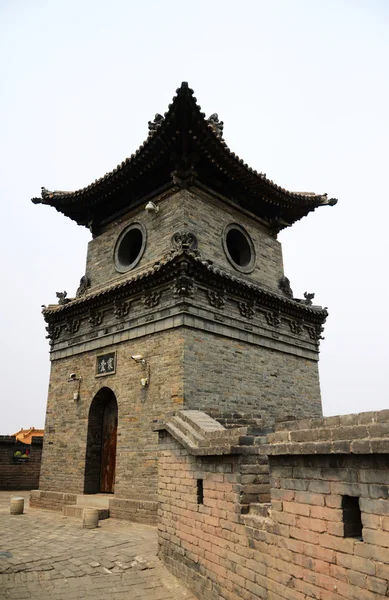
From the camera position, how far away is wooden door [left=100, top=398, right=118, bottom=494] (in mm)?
11666

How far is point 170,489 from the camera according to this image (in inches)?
271

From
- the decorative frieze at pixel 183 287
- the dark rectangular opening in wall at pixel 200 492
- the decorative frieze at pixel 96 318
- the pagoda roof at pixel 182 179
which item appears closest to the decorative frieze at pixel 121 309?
the decorative frieze at pixel 96 318

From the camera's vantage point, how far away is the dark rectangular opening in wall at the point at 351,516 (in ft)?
12.0

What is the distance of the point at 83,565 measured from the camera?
6.54m

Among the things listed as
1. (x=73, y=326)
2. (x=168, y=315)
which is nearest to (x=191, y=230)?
(x=168, y=315)

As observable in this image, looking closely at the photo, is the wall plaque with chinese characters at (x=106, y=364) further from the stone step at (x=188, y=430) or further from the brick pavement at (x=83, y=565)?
the stone step at (x=188, y=430)

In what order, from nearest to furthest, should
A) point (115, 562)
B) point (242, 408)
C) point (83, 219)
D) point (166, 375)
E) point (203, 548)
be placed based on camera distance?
point (203, 548), point (115, 562), point (166, 375), point (242, 408), point (83, 219)

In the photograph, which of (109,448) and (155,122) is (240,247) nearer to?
(155,122)

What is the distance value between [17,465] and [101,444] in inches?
292

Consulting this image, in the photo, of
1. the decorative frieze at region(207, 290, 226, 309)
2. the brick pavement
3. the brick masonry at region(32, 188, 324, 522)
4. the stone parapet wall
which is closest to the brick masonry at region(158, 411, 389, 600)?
the brick pavement

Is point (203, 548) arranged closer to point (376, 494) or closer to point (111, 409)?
point (376, 494)

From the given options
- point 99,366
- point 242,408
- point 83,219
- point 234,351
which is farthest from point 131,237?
point 242,408

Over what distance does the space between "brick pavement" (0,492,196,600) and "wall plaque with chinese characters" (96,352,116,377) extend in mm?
3775

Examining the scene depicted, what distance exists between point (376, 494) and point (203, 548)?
3195mm
